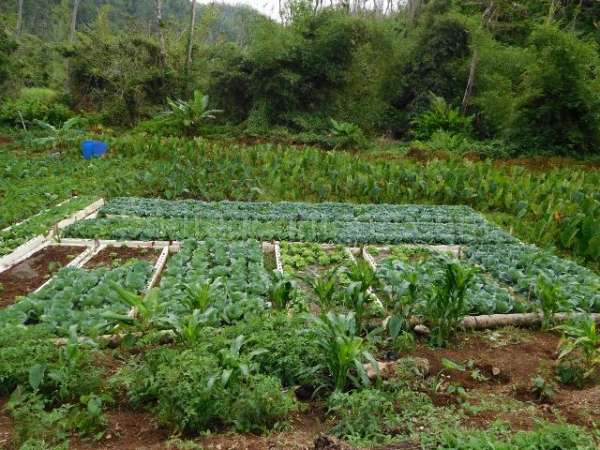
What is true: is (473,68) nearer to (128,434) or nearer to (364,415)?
(364,415)

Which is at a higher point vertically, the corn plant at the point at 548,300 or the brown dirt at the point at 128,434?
the corn plant at the point at 548,300

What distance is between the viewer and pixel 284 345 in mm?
3252

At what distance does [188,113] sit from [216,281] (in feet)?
44.8

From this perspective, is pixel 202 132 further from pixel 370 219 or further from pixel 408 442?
pixel 408 442

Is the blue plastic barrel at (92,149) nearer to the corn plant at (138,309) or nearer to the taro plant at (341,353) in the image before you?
the corn plant at (138,309)

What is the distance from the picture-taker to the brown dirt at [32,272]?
15.5 ft

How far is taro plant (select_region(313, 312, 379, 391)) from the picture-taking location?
3.01 meters

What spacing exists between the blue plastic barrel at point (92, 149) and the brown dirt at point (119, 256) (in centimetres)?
635

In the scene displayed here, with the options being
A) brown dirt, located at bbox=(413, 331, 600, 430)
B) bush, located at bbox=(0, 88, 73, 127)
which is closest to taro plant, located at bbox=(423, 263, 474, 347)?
brown dirt, located at bbox=(413, 331, 600, 430)

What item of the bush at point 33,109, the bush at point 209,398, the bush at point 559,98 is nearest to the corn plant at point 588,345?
the bush at point 209,398

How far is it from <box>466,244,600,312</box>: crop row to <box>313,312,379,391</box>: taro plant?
1992 mm

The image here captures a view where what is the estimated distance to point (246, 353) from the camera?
10.4ft

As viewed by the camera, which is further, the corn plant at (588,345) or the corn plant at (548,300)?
the corn plant at (548,300)

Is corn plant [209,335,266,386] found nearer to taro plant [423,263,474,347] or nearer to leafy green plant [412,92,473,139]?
taro plant [423,263,474,347]
